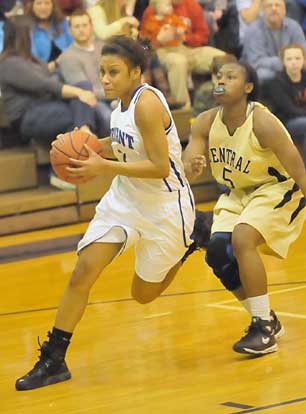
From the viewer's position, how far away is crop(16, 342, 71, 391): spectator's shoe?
5363mm

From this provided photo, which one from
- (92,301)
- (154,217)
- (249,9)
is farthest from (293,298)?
(249,9)

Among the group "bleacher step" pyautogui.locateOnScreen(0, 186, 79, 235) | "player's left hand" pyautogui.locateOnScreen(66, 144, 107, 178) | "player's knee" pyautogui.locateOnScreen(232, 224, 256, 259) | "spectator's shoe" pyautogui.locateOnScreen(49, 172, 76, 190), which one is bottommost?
"bleacher step" pyautogui.locateOnScreen(0, 186, 79, 235)

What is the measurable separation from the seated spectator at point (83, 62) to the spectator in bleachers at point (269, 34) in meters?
1.68

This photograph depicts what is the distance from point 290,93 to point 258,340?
537 cm

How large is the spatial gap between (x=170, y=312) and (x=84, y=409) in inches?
77.6

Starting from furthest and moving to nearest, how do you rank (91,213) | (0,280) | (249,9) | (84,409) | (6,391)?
(249,9) → (91,213) → (0,280) → (6,391) → (84,409)

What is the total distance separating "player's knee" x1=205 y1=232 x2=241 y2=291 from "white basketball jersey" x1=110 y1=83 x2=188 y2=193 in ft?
1.29

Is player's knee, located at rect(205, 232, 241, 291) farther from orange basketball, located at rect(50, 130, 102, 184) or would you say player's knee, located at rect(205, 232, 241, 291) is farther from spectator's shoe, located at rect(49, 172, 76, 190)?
spectator's shoe, located at rect(49, 172, 76, 190)

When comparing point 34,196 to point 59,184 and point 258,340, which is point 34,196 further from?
point 258,340

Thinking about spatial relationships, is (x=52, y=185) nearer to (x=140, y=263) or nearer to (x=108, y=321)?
(x=108, y=321)

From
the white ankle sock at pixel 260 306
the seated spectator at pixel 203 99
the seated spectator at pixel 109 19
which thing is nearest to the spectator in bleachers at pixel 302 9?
the seated spectator at pixel 203 99

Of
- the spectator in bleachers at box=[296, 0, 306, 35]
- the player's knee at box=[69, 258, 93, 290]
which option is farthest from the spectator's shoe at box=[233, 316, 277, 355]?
the spectator in bleachers at box=[296, 0, 306, 35]

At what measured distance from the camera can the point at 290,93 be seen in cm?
1076

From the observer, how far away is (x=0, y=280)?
322 inches
